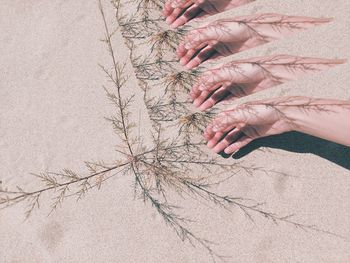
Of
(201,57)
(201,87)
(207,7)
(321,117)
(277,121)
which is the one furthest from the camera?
(207,7)

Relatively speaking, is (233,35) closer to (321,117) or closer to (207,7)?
(207,7)

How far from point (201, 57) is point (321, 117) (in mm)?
1030

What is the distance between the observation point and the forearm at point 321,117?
273cm

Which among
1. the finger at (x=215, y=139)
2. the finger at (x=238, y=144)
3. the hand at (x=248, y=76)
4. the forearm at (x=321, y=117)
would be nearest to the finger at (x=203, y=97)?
the hand at (x=248, y=76)

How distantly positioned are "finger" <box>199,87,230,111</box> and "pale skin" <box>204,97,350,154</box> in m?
0.13

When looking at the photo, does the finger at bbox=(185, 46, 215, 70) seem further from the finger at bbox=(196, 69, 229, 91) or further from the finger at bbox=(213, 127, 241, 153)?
the finger at bbox=(213, 127, 241, 153)

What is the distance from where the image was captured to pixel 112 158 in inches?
128

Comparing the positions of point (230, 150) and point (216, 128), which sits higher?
point (216, 128)

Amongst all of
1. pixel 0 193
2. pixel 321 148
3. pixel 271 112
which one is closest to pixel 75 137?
pixel 0 193

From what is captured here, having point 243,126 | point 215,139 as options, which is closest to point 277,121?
point 243,126

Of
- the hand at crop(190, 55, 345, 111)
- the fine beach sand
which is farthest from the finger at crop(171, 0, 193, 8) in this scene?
the hand at crop(190, 55, 345, 111)

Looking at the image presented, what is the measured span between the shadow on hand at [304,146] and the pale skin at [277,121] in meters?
0.09

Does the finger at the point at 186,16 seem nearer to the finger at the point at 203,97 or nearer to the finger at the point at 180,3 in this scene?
the finger at the point at 180,3

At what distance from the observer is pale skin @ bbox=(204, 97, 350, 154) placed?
2.77 m
